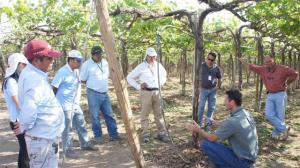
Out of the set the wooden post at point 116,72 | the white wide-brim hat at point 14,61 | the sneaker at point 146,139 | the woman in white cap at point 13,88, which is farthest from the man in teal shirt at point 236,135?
the sneaker at point 146,139

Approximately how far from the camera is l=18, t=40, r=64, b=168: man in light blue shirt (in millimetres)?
3424

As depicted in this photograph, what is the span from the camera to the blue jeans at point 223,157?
523cm

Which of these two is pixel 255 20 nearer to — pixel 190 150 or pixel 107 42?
pixel 190 150

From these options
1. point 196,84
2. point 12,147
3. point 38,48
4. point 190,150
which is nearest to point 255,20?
point 196,84

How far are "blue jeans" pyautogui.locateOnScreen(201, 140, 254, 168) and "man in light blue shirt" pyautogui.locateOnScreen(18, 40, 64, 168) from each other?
2560 millimetres

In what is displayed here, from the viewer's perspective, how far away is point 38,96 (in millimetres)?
3445

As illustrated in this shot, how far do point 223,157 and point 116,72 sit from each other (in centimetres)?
234

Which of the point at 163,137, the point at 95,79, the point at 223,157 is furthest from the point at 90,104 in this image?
the point at 223,157

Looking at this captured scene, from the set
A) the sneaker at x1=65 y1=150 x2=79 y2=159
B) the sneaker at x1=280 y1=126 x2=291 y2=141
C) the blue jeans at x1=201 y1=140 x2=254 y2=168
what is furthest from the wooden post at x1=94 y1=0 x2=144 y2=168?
the sneaker at x1=280 y1=126 x2=291 y2=141

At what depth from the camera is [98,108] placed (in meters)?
7.69

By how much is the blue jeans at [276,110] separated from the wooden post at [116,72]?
193 inches

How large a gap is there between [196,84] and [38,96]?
381 cm

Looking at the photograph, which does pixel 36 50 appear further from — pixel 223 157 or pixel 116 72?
pixel 223 157

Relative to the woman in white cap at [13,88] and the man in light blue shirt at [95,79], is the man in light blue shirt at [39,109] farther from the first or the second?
the man in light blue shirt at [95,79]
